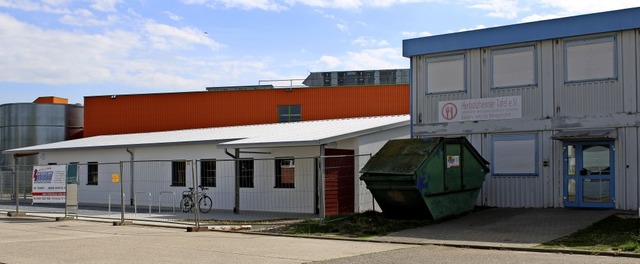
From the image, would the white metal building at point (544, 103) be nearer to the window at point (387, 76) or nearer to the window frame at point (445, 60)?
the window frame at point (445, 60)

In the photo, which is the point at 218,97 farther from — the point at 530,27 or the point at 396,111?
the point at 530,27

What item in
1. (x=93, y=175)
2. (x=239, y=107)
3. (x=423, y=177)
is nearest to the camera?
(x=423, y=177)

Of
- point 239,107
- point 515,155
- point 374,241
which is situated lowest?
point 374,241

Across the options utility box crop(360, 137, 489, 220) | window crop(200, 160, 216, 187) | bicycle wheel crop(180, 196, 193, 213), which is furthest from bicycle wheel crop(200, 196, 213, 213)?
utility box crop(360, 137, 489, 220)

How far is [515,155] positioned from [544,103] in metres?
1.68

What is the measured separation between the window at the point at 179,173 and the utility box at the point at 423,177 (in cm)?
1128

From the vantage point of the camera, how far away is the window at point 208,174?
83.1 feet

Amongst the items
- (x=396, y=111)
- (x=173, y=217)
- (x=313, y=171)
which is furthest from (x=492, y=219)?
(x=396, y=111)

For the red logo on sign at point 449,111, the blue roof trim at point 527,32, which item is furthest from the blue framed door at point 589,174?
the red logo on sign at point 449,111

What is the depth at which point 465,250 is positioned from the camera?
12516 millimetres

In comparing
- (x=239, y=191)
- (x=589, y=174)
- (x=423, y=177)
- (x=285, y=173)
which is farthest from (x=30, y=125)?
(x=589, y=174)

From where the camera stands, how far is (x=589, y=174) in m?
18.2

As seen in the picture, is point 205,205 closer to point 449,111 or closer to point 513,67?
point 449,111

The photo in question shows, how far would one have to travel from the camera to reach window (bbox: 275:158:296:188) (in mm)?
22688
